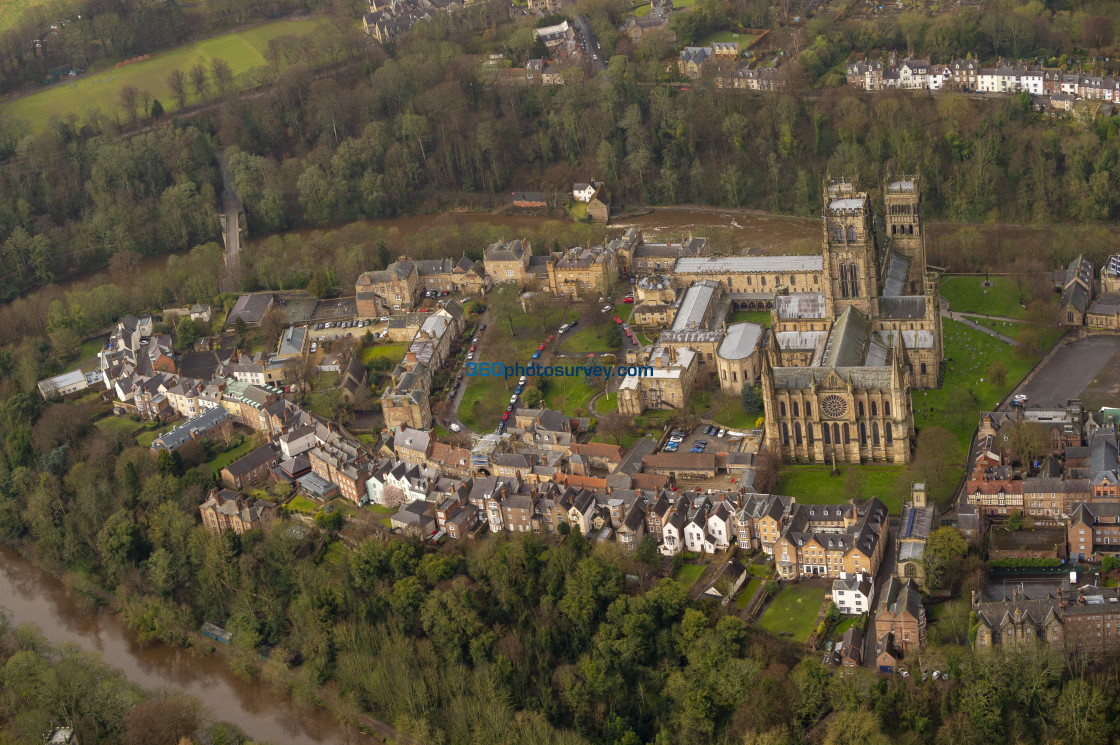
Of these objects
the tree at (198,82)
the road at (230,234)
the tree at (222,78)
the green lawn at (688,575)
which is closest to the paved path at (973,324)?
the green lawn at (688,575)

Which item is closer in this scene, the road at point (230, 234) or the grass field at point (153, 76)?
the road at point (230, 234)

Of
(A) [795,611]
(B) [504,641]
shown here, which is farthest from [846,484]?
(B) [504,641]

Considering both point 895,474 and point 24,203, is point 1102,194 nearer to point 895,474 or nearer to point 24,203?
point 895,474

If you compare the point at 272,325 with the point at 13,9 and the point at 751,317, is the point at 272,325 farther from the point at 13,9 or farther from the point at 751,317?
the point at 13,9

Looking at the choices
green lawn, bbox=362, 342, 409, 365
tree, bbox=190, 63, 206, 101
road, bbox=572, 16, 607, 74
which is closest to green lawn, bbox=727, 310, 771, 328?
green lawn, bbox=362, 342, 409, 365

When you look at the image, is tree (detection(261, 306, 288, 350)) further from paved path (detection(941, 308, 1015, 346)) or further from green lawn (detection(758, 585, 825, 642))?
green lawn (detection(758, 585, 825, 642))

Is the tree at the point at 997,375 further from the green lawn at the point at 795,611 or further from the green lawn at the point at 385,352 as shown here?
the green lawn at the point at 385,352

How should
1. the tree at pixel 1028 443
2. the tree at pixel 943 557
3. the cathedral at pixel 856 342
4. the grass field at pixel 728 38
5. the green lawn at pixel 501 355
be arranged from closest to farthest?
the tree at pixel 943 557 → the tree at pixel 1028 443 → the cathedral at pixel 856 342 → the green lawn at pixel 501 355 → the grass field at pixel 728 38
